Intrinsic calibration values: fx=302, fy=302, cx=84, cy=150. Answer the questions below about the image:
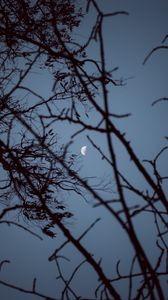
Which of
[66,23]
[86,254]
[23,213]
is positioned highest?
[66,23]

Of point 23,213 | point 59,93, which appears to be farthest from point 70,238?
point 23,213

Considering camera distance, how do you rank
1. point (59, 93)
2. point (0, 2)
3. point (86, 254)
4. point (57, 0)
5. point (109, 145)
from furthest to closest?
point (57, 0)
point (59, 93)
point (0, 2)
point (86, 254)
point (109, 145)

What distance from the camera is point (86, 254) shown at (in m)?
0.94

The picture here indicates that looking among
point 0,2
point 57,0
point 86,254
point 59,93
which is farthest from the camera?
point 57,0

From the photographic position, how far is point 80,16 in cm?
653

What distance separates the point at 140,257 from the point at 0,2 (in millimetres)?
5357

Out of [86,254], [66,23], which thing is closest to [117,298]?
[86,254]

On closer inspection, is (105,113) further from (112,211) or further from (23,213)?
(23,213)

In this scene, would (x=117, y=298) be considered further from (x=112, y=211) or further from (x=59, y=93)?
(x=59, y=93)

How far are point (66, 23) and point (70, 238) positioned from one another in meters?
6.25

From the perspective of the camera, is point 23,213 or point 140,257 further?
point 23,213

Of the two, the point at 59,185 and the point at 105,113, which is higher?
the point at 59,185

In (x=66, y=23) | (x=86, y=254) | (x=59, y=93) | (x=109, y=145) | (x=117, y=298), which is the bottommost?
(x=117, y=298)

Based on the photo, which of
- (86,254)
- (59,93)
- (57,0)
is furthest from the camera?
(57,0)
